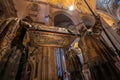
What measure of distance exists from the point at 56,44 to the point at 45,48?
0.65 metres

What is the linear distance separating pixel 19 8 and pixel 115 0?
1128 centimetres

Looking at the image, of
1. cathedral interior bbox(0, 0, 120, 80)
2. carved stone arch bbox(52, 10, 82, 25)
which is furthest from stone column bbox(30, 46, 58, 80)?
carved stone arch bbox(52, 10, 82, 25)

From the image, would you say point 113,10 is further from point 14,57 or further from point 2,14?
point 14,57

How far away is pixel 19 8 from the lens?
7488 mm

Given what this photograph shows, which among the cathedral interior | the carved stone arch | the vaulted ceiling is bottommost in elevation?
the cathedral interior

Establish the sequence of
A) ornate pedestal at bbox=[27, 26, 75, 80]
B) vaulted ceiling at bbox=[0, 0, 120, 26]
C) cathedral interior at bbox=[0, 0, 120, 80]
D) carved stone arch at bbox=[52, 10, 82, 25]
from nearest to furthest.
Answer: cathedral interior at bbox=[0, 0, 120, 80] < ornate pedestal at bbox=[27, 26, 75, 80] < carved stone arch at bbox=[52, 10, 82, 25] < vaulted ceiling at bbox=[0, 0, 120, 26]

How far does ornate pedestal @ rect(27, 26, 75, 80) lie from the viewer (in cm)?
496

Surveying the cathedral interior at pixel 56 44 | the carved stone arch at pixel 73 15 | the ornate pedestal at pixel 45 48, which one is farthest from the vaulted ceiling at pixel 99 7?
the ornate pedestal at pixel 45 48

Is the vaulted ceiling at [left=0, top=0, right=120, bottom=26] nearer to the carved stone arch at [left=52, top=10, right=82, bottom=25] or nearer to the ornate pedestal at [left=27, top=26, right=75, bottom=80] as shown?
the carved stone arch at [left=52, top=10, right=82, bottom=25]

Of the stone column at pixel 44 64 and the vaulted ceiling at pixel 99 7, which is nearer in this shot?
the stone column at pixel 44 64

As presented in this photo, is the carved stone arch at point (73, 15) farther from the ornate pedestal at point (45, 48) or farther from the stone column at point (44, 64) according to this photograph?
the stone column at point (44, 64)

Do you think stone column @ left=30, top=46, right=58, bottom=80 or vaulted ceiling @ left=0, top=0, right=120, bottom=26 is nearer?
stone column @ left=30, top=46, right=58, bottom=80

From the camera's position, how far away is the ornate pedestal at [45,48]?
4965 millimetres

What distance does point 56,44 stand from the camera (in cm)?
613
